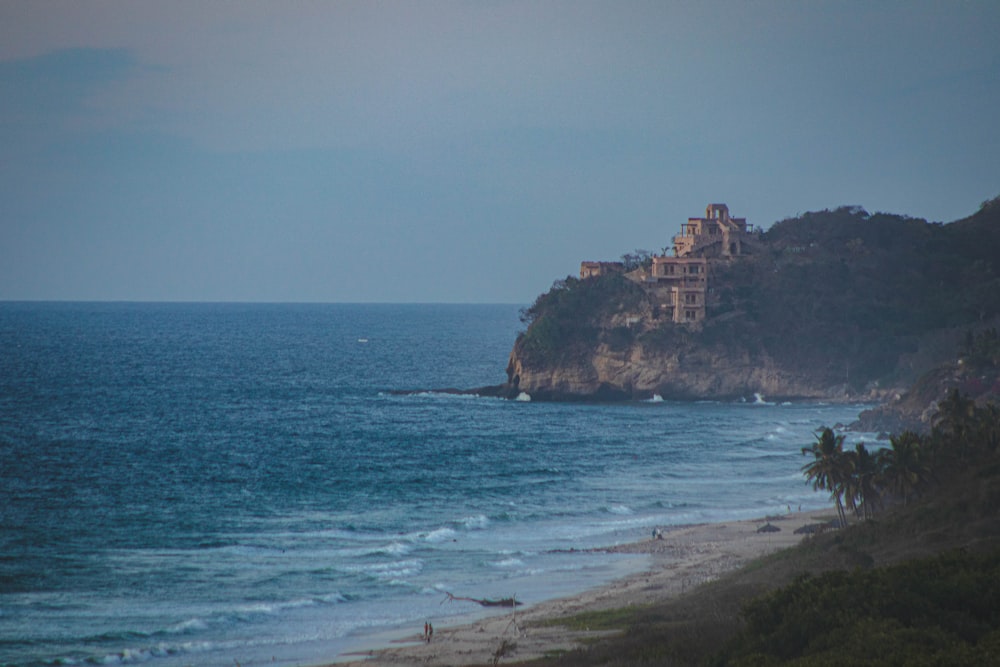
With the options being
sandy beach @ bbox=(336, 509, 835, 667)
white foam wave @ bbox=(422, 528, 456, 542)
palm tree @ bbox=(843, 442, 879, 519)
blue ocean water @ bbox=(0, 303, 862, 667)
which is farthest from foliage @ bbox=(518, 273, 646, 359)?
palm tree @ bbox=(843, 442, 879, 519)

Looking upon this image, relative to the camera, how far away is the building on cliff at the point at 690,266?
4424 inches

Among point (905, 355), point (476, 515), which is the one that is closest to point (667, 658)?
point (476, 515)

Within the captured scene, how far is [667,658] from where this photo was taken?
88.5ft

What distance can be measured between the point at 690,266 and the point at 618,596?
261 feet

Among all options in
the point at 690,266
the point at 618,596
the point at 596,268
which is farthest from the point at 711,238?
the point at 618,596

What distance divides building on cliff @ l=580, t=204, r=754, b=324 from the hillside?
122 cm

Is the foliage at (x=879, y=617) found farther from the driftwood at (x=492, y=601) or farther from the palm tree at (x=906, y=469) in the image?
the palm tree at (x=906, y=469)

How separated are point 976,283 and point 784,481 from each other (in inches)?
2704

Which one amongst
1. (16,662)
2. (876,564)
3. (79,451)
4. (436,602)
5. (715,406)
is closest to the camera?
(16,662)

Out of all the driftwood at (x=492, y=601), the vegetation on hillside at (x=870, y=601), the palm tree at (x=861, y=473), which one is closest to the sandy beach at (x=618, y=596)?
the driftwood at (x=492, y=601)

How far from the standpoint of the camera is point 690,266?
115 metres

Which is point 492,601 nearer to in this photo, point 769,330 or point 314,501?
point 314,501

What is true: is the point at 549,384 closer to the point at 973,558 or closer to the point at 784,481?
the point at 784,481

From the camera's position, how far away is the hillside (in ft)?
357
